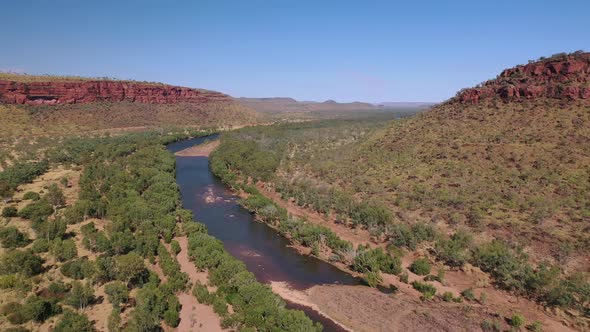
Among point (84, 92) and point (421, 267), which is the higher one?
point (84, 92)

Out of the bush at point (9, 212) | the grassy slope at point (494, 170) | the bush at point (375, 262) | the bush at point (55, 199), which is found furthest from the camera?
the bush at point (55, 199)

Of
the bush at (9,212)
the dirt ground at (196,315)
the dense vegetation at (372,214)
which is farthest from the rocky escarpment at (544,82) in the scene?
the bush at (9,212)

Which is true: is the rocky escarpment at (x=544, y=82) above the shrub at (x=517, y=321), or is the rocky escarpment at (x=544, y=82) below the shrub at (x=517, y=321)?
above

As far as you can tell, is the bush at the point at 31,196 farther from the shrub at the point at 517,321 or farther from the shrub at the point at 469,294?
the shrub at the point at 517,321

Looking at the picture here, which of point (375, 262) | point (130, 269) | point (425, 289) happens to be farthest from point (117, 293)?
point (425, 289)

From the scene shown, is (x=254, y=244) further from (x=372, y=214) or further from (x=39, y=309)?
(x=39, y=309)
